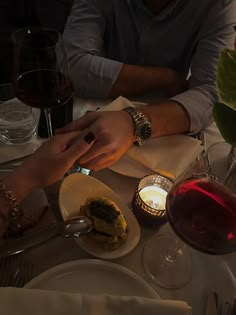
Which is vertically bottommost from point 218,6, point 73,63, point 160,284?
point 160,284

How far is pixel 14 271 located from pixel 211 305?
31 centimetres

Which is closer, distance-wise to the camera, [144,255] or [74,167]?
[144,255]

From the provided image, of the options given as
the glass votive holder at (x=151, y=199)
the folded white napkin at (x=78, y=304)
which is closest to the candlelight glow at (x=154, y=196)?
the glass votive holder at (x=151, y=199)

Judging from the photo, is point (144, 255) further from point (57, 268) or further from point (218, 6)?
point (218, 6)

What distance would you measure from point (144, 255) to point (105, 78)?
0.52m

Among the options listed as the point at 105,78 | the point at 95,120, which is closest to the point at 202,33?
the point at 105,78

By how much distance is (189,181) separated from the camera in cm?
58

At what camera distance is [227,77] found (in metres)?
0.51

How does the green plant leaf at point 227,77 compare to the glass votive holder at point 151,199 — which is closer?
the green plant leaf at point 227,77

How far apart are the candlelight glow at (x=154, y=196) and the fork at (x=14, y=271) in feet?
0.78

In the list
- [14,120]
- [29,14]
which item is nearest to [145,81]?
[14,120]

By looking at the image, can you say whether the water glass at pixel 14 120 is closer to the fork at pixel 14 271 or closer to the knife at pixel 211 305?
the fork at pixel 14 271

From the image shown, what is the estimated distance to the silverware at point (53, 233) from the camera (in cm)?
60

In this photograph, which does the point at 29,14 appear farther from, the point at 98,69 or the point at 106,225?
the point at 106,225
